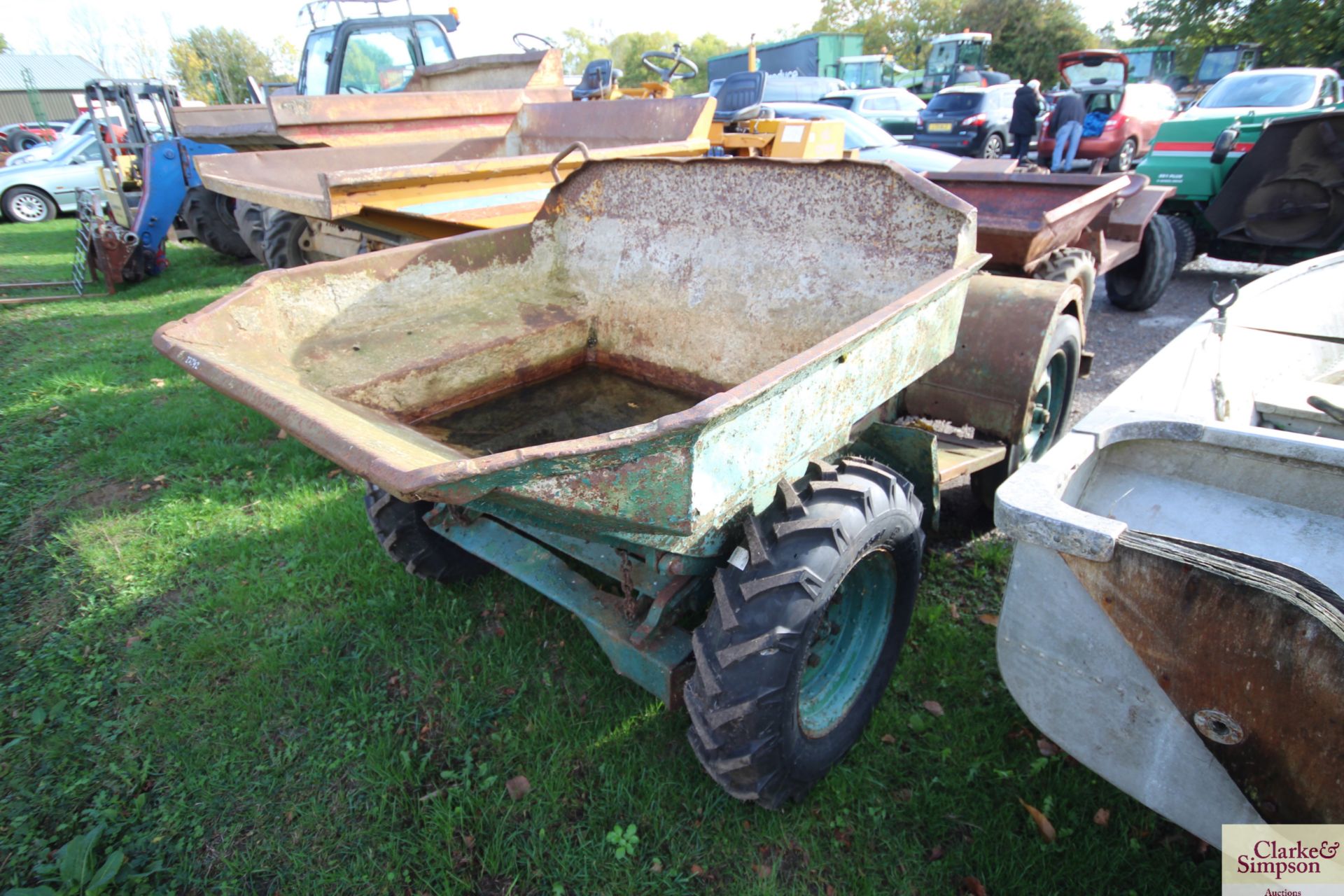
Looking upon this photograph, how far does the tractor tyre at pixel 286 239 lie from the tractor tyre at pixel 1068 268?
5190 millimetres

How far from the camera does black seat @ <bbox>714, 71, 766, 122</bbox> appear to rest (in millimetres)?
7289

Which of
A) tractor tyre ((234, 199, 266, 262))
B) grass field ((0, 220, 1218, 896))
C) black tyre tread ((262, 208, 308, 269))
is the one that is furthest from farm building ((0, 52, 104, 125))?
grass field ((0, 220, 1218, 896))

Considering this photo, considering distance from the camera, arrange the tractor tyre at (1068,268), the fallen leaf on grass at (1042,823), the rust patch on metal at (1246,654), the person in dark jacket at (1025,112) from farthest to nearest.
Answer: the person in dark jacket at (1025,112) < the tractor tyre at (1068,268) < the fallen leaf on grass at (1042,823) < the rust patch on metal at (1246,654)

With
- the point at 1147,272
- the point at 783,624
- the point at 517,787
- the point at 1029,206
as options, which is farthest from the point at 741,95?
the point at 517,787

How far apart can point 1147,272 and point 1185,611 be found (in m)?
5.88

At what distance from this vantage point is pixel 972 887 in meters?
1.95

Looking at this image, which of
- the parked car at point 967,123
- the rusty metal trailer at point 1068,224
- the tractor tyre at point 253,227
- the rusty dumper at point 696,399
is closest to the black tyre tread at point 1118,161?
the parked car at point 967,123

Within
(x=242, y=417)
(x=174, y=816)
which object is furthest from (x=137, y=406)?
(x=174, y=816)

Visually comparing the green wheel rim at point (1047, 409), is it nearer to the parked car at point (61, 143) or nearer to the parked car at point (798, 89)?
the parked car at point (798, 89)

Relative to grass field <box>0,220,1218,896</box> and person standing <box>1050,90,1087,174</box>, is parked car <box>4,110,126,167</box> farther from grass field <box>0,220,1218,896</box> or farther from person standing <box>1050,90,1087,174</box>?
person standing <box>1050,90,1087,174</box>

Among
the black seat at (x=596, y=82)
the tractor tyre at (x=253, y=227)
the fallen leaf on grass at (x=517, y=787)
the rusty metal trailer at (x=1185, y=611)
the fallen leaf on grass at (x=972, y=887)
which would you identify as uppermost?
the black seat at (x=596, y=82)

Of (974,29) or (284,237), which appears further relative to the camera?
(974,29)

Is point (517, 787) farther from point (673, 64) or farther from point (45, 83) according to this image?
point (45, 83)

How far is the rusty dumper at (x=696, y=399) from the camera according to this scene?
1628mm
